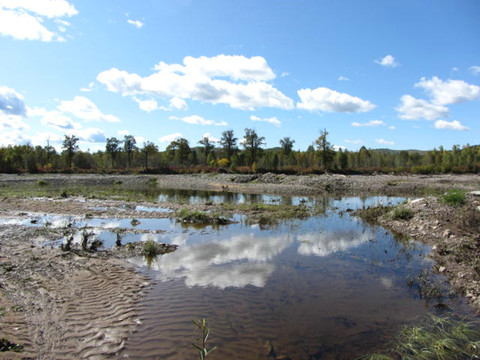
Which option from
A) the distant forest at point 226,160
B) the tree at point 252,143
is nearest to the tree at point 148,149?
the distant forest at point 226,160

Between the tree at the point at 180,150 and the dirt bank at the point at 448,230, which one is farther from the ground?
the tree at the point at 180,150

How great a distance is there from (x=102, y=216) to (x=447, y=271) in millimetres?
17148

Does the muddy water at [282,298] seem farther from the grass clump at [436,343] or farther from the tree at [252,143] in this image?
the tree at [252,143]

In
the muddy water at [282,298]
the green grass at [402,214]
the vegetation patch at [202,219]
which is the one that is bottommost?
the muddy water at [282,298]

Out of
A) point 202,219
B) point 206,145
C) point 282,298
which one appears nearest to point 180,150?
point 206,145

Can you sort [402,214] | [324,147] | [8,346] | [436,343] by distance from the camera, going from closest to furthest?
[8,346]
[436,343]
[402,214]
[324,147]

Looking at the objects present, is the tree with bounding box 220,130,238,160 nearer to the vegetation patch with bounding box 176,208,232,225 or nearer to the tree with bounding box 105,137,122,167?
the tree with bounding box 105,137,122,167

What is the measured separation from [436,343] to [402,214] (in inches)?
466

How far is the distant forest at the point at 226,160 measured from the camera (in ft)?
219

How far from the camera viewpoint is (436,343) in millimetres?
5020

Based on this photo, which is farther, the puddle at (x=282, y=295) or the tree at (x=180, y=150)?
the tree at (x=180, y=150)

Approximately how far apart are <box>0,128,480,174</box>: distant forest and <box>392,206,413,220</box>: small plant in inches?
1758

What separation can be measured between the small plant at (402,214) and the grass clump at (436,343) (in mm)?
10464

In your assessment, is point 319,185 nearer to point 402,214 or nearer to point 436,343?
point 402,214
